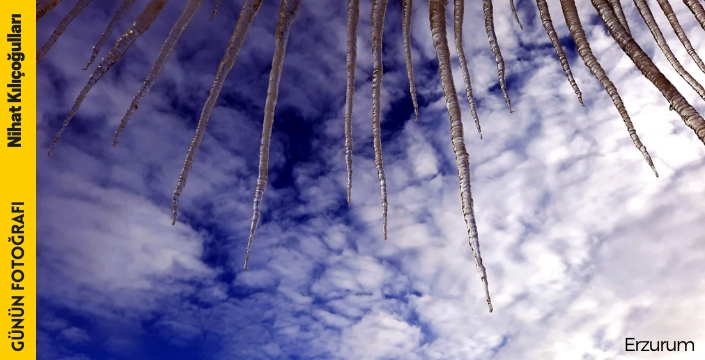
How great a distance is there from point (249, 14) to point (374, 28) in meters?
0.52

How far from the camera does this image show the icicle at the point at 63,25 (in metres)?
1.78

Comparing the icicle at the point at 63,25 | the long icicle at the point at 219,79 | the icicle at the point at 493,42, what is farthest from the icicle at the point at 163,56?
the icicle at the point at 493,42

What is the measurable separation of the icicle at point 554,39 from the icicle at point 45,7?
6.49ft

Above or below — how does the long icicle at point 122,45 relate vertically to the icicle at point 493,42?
below

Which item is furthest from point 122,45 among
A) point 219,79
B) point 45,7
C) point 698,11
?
point 698,11

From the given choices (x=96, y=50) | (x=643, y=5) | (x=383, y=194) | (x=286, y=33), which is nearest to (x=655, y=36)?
(x=643, y=5)

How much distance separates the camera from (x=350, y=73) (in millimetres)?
1854

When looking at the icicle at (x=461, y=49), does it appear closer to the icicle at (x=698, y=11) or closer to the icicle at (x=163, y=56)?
the icicle at (x=698, y=11)

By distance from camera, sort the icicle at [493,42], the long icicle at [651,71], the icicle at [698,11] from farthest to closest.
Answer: the icicle at [493,42] → the icicle at [698,11] → the long icicle at [651,71]

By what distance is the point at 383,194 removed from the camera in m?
1.75

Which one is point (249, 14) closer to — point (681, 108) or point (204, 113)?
point (204, 113)

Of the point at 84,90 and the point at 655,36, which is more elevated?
the point at 655,36

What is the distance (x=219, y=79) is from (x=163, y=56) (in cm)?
24

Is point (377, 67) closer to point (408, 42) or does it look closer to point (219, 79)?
point (408, 42)
